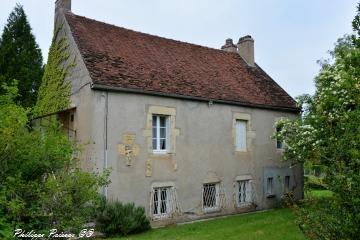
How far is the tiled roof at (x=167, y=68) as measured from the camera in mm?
13328

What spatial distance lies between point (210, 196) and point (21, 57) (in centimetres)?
1750

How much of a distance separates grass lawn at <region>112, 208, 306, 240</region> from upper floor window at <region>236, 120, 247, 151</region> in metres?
3.38

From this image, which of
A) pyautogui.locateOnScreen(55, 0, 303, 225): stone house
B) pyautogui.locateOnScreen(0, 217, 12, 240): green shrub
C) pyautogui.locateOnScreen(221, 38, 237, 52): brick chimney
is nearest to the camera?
pyautogui.locateOnScreen(0, 217, 12, 240): green shrub

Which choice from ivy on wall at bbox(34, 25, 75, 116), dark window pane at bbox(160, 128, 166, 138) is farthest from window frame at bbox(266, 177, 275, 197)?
ivy on wall at bbox(34, 25, 75, 116)

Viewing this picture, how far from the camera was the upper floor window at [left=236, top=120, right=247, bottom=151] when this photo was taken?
1633 cm

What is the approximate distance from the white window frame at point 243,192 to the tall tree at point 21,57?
14.5 metres

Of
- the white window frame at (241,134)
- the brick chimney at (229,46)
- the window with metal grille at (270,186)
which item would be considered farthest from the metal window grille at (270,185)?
the brick chimney at (229,46)

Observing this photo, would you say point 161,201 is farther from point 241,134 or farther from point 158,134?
point 241,134

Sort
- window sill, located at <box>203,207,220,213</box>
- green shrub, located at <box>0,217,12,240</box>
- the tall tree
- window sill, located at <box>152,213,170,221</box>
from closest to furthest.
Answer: green shrub, located at <box>0,217,12,240</box> → window sill, located at <box>152,213,170,221</box> → window sill, located at <box>203,207,220,213</box> → the tall tree

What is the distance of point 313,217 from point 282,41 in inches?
566

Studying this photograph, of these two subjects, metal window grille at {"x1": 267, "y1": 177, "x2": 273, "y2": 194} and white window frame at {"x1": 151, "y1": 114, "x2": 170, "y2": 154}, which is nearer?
white window frame at {"x1": 151, "y1": 114, "x2": 170, "y2": 154}

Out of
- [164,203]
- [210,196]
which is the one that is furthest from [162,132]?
[210,196]

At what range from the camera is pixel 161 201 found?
13.6m

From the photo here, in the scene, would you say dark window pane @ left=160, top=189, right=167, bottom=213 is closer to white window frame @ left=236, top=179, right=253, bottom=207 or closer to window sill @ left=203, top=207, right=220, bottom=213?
window sill @ left=203, top=207, right=220, bottom=213
